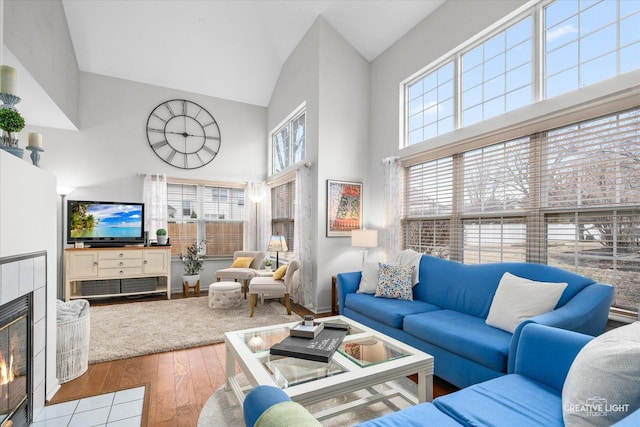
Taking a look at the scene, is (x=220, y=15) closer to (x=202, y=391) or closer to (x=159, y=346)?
(x=159, y=346)

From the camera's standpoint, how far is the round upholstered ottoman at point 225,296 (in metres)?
4.38

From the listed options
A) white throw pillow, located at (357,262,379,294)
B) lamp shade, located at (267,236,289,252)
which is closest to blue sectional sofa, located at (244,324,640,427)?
white throw pillow, located at (357,262,379,294)

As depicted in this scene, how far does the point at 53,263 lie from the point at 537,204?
3808mm

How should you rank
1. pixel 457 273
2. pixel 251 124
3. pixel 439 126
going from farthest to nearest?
1. pixel 251 124
2. pixel 439 126
3. pixel 457 273

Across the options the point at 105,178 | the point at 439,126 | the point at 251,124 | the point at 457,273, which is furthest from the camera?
the point at 251,124

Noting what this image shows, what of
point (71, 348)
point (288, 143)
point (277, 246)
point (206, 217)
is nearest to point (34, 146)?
point (71, 348)

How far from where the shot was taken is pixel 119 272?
4910 mm

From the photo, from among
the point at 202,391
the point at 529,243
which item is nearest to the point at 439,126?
the point at 529,243

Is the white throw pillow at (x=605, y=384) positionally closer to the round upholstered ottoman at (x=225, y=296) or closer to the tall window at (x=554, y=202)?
the tall window at (x=554, y=202)

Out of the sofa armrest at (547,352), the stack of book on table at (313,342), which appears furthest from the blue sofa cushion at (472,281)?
the stack of book on table at (313,342)

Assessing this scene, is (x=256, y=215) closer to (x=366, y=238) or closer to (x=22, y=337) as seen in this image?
(x=366, y=238)

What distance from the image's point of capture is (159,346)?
3.12m

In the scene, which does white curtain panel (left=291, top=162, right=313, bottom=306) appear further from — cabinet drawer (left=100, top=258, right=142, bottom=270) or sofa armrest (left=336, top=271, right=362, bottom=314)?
cabinet drawer (left=100, top=258, right=142, bottom=270)

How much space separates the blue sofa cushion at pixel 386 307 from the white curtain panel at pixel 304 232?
1161 mm
